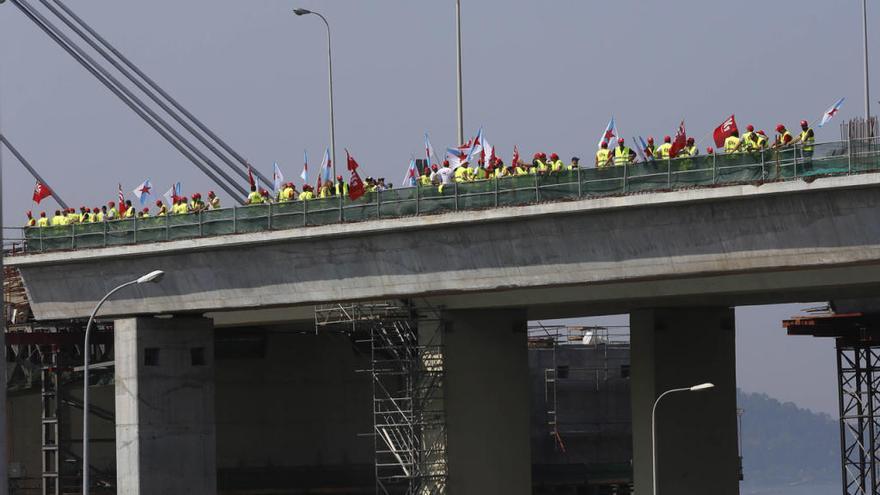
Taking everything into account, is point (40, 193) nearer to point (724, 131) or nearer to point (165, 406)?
point (165, 406)

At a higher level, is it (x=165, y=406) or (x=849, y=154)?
(x=849, y=154)

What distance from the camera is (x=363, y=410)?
83.1m

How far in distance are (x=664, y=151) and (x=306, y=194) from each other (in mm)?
14130

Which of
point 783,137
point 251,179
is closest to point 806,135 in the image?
point 783,137

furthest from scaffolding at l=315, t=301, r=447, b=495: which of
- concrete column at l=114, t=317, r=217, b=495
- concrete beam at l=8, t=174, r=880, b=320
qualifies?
concrete column at l=114, t=317, r=217, b=495

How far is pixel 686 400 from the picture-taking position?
6381cm

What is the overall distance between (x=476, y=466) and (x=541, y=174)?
15.7 m

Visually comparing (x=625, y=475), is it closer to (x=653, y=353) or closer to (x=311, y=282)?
(x=653, y=353)

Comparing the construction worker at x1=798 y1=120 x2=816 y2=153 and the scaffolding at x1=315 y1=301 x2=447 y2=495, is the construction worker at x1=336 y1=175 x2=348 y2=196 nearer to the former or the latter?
the scaffolding at x1=315 y1=301 x2=447 y2=495

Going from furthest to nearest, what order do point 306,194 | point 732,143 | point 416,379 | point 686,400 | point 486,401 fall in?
1. point 686,400
2. point 486,401
3. point 416,379
4. point 306,194
5. point 732,143

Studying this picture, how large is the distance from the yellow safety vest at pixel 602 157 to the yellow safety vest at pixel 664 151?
4.96 ft

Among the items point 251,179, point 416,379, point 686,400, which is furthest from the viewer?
point 251,179

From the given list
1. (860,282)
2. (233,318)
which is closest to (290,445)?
(233,318)

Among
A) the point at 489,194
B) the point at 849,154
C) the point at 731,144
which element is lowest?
the point at 849,154
